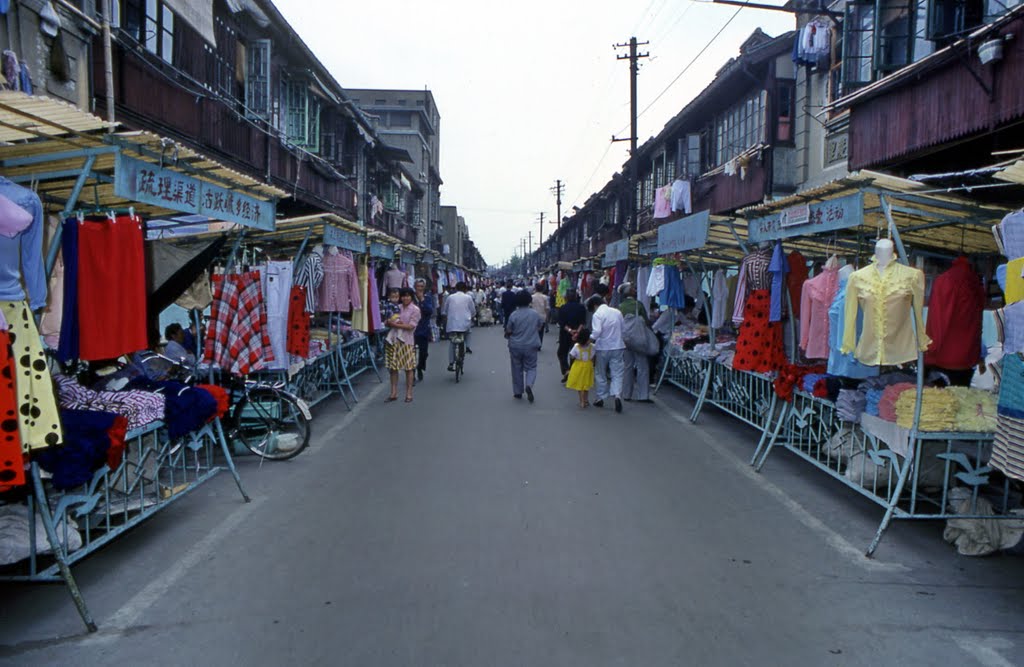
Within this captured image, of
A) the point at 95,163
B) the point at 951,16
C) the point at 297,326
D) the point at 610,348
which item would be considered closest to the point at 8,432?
the point at 95,163

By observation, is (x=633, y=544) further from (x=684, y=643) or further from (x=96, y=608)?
(x=96, y=608)

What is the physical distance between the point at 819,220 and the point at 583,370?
571 centimetres

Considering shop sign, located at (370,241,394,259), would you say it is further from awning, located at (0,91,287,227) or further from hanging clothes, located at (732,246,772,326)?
awning, located at (0,91,287,227)

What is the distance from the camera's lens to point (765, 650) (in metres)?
3.80

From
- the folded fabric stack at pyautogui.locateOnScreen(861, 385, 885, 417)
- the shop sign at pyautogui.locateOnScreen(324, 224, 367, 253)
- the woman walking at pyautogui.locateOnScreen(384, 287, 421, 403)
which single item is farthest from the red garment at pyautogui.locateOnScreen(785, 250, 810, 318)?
the shop sign at pyautogui.locateOnScreen(324, 224, 367, 253)

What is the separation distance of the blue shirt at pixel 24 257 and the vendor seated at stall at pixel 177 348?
4.20m

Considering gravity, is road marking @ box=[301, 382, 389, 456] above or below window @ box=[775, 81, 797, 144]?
below

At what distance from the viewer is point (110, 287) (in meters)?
4.83

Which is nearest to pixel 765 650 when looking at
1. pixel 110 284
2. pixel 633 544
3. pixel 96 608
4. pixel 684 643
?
pixel 684 643

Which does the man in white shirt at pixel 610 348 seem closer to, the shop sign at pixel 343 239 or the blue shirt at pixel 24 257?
the shop sign at pixel 343 239

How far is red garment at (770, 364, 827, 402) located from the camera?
24.7ft

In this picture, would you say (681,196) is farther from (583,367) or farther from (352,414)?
(352,414)

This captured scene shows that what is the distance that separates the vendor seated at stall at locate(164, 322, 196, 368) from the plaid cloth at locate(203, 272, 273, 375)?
1.17m

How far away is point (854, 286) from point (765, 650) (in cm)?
315
